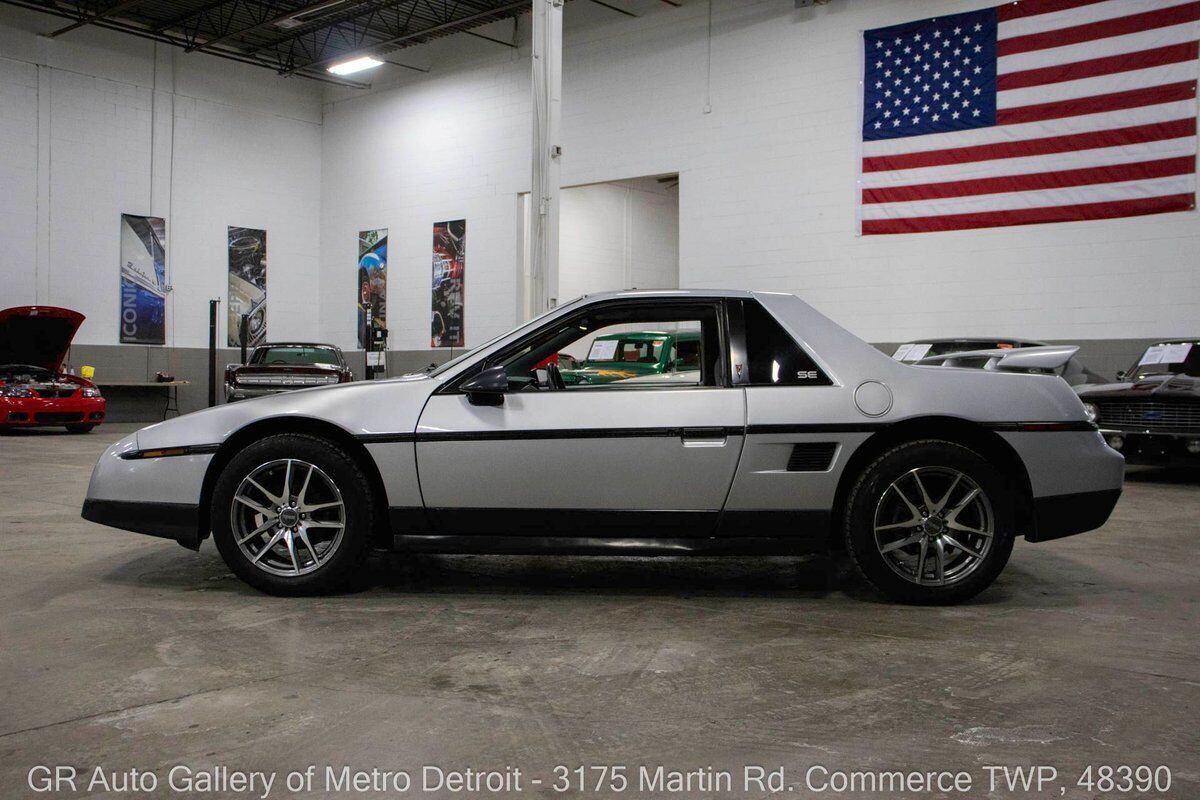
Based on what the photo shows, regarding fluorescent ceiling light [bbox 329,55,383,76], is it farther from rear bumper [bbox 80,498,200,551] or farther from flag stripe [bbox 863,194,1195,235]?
rear bumper [bbox 80,498,200,551]

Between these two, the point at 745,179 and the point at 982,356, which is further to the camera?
the point at 745,179

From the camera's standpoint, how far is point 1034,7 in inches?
487

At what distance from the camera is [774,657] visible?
3135mm

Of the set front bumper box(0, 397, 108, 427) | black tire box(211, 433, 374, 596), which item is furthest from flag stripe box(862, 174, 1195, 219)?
front bumper box(0, 397, 108, 427)

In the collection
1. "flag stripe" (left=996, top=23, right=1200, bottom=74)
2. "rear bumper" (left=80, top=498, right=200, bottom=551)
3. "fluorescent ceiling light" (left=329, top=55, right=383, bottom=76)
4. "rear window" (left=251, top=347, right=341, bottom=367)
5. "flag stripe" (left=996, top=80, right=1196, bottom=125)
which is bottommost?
"rear bumper" (left=80, top=498, right=200, bottom=551)

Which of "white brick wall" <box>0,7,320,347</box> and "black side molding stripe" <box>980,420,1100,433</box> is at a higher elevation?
"white brick wall" <box>0,7,320,347</box>

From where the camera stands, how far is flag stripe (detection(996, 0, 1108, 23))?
39.5 ft

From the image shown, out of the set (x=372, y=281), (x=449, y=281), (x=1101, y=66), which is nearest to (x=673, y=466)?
(x=1101, y=66)

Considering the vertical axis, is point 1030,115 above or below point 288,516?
above

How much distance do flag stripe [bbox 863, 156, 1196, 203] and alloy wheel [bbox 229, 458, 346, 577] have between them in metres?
11.2

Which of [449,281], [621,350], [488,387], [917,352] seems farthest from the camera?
[449,281]

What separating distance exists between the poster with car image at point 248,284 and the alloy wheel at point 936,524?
1841cm

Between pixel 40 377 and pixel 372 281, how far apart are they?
7512mm

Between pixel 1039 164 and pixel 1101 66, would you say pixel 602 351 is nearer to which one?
pixel 1039 164
